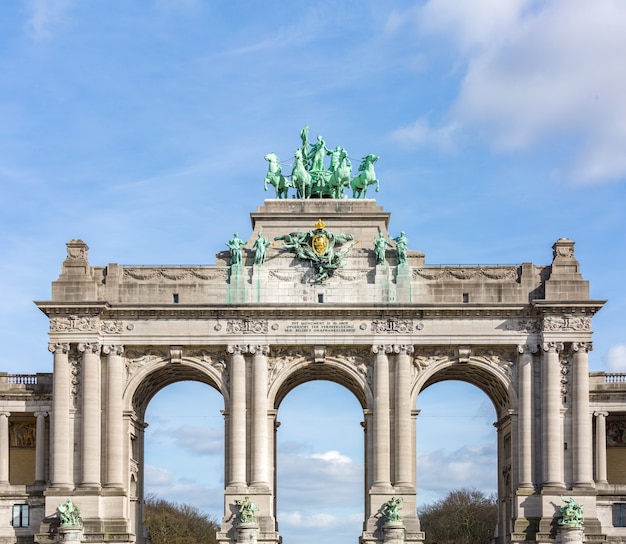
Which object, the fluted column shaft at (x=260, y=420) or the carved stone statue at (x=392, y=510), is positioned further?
the fluted column shaft at (x=260, y=420)

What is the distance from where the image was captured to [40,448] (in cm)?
9250

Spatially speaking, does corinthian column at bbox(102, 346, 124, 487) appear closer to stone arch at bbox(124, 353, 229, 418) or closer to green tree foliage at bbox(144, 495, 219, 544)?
stone arch at bbox(124, 353, 229, 418)

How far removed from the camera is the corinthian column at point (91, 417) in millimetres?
89812

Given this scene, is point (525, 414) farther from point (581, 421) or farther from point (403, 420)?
point (403, 420)

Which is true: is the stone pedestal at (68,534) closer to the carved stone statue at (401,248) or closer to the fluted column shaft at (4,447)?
the fluted column shaft at (4,447)

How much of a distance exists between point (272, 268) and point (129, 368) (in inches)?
412

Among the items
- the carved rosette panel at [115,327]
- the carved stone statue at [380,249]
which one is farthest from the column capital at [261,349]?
the carved stone statue at [380,249]

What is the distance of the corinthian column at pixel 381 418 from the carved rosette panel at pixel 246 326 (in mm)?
6712

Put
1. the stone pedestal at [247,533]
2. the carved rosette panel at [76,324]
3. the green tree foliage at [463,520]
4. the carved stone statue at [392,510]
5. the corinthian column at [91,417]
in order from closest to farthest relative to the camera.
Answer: the stone pedestal at [247,533], the carved stone statue at [392,510], the corinthian column at [91,417], the carved rosette panel at [76,324], the green tree foliage at [463,520]

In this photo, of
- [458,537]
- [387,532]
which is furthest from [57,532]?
[458,537]

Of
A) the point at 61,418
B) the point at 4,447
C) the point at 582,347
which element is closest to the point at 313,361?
the point at 61,418

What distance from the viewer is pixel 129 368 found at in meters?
92.1

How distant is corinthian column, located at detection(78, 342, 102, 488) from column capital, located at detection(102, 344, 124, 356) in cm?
57

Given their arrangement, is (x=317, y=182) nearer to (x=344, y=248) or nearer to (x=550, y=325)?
(x=344, y=248)
